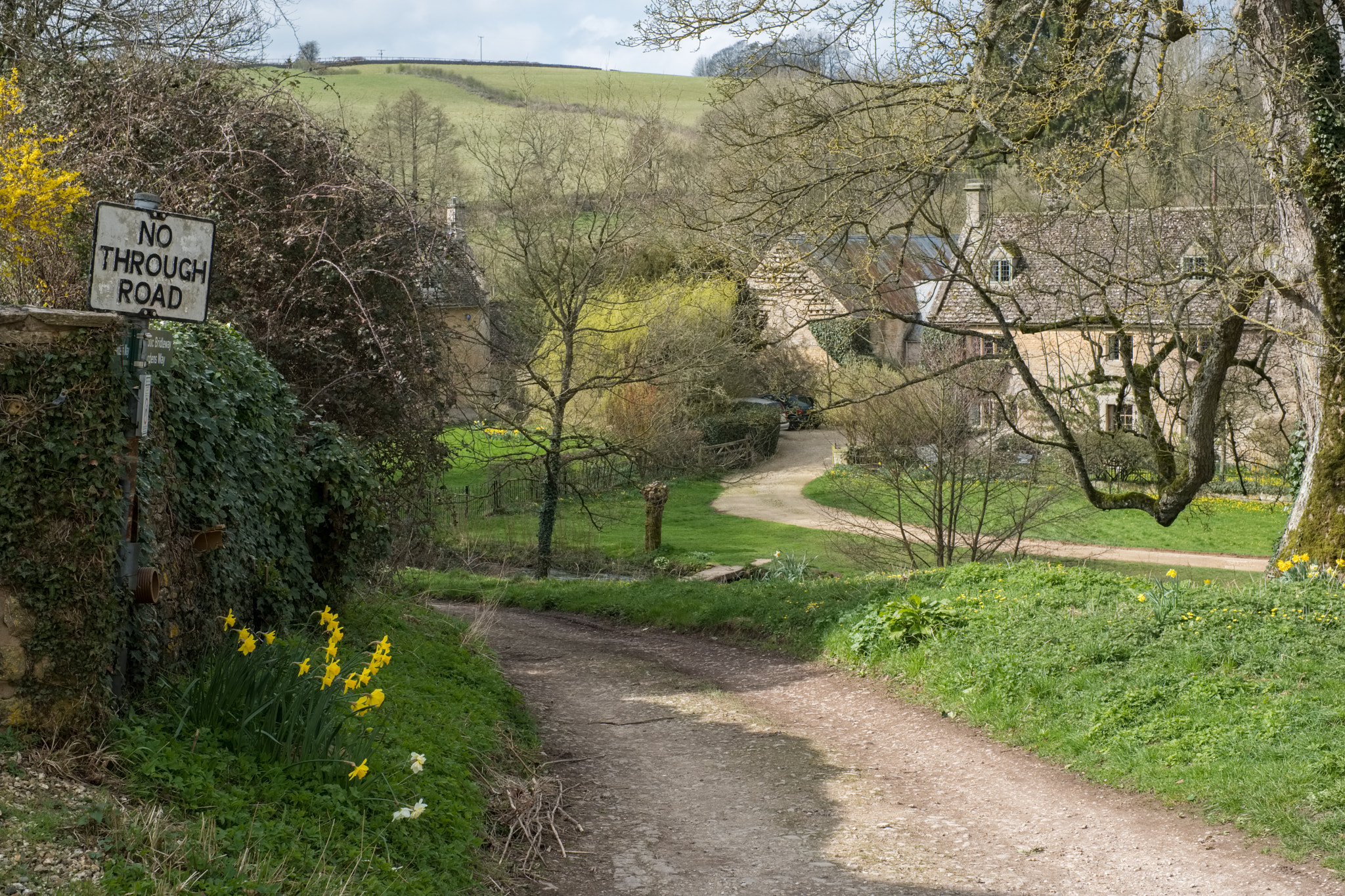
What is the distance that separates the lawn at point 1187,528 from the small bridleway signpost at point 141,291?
67.7 feet

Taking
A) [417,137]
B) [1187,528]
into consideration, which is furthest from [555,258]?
[417,137]

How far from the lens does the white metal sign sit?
4324mm

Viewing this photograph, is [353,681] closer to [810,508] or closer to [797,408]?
[810,508]

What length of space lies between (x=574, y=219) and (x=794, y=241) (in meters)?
9.81

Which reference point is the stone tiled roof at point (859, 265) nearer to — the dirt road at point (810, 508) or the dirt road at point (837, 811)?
the dirt road at point (837, 811)

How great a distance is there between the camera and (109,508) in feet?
14.6

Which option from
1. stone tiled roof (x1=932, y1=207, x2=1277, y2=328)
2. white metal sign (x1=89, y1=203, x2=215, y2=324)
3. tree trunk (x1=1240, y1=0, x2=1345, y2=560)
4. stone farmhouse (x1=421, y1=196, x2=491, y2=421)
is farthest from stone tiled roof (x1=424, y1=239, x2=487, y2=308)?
tree trunk (x1=1240, y1=0, x2=1345, y2=560)

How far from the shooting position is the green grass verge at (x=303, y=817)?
3781 millimetres

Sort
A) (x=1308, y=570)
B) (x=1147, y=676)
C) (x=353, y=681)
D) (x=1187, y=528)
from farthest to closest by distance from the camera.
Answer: (x=1187, y=528) < (x=1308, y=570) < (x=1147, y=676) < (x=353, y=681)

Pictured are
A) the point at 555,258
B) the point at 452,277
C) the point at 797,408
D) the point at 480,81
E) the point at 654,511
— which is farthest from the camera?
the point at 480,81

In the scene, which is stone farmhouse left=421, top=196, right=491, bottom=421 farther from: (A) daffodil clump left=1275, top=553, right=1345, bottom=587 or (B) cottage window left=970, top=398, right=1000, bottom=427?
(A) daffodil clump left=1275, top=553, right=1345, bottom=587

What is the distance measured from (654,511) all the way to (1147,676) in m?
17.7

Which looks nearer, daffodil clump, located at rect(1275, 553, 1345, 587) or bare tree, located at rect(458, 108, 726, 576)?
daffodil clump, located at rect(1275, 553, 1345, 587)

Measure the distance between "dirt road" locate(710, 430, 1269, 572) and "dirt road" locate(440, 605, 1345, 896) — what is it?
35.2 feet
